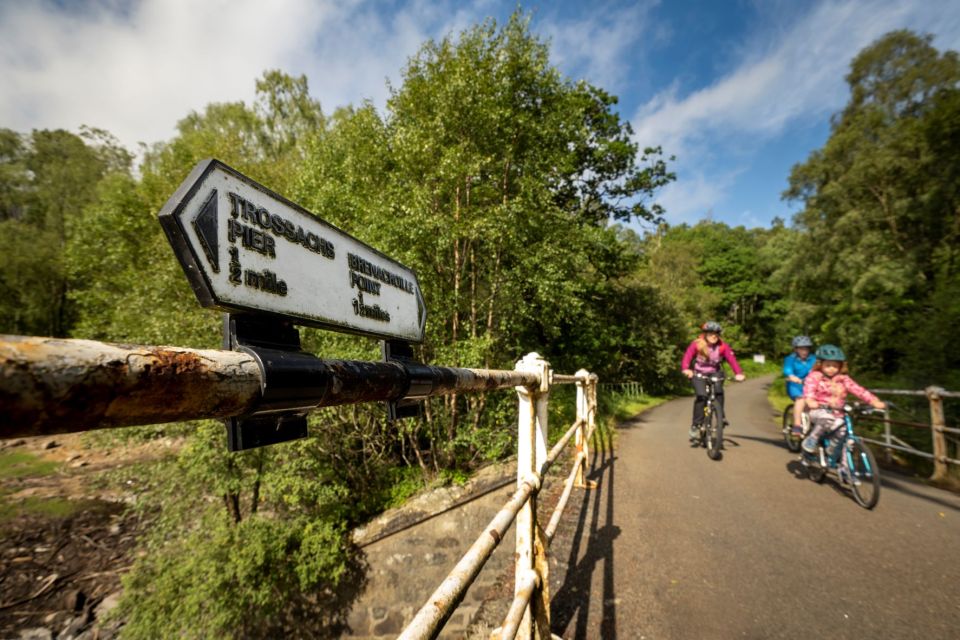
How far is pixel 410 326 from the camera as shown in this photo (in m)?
1.66

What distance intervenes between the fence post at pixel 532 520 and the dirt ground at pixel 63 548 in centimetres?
1005

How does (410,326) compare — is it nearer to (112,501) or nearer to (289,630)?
(289,630)

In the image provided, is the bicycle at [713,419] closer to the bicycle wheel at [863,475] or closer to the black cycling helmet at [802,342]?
the black cycling helmet at [802,342]

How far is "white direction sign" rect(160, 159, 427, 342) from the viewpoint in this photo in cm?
86

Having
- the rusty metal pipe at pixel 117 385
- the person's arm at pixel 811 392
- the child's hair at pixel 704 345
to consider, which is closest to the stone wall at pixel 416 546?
the child's hair at pixel 704 345

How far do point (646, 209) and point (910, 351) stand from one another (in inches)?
347

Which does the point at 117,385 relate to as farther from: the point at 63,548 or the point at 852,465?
the point at 63,548

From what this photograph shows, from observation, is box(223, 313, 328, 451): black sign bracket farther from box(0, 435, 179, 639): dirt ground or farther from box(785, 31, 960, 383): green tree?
box(785, 31, 960, 383): green tree

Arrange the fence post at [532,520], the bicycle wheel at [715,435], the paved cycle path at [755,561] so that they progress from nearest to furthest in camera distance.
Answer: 1. the fence post at [532,520]
2. the paved cycle path at [755,561]
3. the bicycle wheel at [715,435]

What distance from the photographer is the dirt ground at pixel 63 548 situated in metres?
9.02

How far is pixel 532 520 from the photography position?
211 centimetres

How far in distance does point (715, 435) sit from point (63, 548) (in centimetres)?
1658

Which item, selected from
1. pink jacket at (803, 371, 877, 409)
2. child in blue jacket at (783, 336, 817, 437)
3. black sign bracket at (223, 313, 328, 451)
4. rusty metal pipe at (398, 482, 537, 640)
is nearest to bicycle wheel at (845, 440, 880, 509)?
pink jacket at (803, 371, 877, 409)

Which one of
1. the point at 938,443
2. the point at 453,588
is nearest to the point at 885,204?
the point at 938,443
